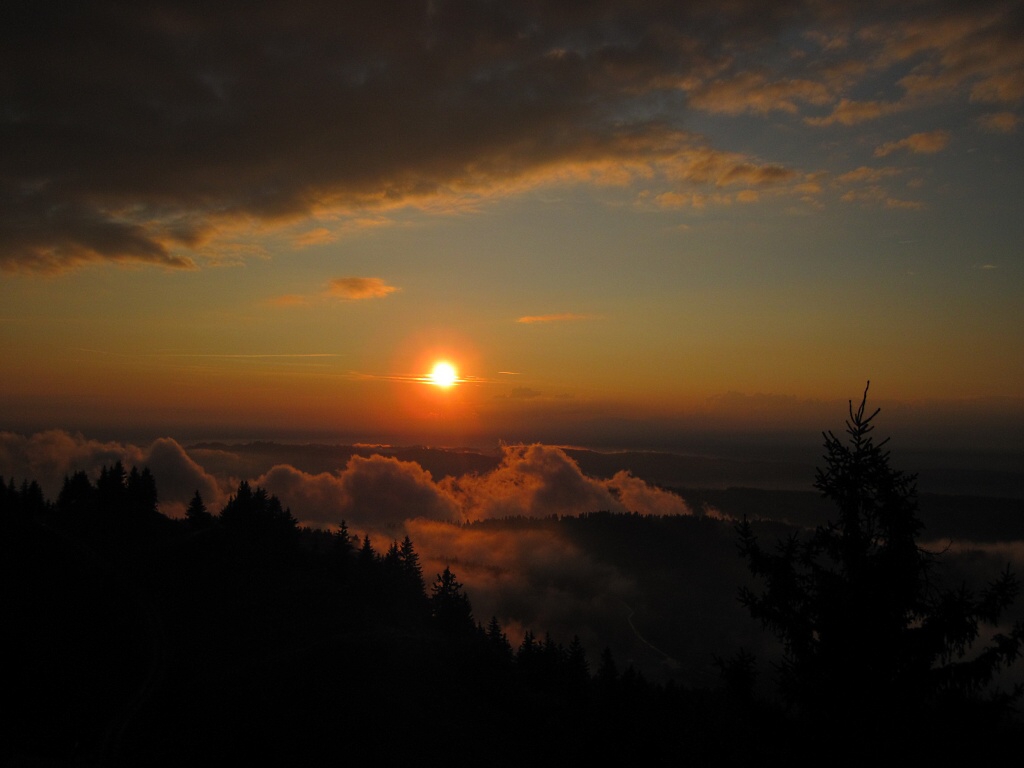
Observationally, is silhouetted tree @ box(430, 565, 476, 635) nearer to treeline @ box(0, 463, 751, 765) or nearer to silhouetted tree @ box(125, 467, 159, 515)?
treeline @ box(0, 463, 751, 765)

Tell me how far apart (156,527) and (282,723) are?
6642cm

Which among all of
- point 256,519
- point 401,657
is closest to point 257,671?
point 401,657

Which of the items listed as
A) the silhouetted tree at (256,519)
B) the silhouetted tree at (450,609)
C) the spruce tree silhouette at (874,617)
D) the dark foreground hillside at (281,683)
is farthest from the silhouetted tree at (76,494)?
the spruce tree silhouette at (874,617)

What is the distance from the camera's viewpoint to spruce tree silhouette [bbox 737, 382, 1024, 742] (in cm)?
1130

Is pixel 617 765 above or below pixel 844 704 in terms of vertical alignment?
below

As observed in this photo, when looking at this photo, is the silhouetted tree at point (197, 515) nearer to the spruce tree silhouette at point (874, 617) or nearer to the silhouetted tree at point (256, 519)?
the silhouetted tree at point (256, 519)

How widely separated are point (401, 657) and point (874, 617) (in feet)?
197

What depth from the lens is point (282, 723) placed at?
47.6m

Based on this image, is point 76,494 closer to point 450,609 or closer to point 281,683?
point 450,609

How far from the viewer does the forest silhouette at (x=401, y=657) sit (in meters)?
11.6

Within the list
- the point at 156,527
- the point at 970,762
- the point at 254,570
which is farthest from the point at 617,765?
the point at 156,527

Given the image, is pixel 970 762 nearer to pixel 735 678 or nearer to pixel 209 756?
pixel 735 678

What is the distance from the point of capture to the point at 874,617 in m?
11.8

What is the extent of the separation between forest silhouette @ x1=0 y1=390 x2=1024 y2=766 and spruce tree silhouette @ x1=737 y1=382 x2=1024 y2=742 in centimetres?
4
